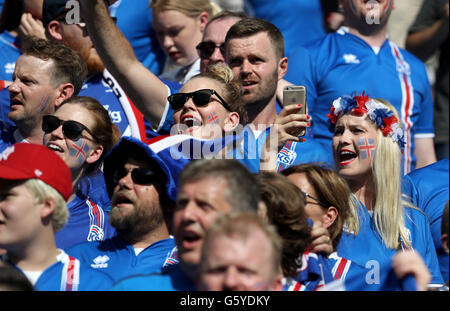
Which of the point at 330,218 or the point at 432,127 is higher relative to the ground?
the point at 432,127

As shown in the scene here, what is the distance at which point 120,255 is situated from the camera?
5.10 metres

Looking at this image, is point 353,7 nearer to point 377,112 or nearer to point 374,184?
point 377,112

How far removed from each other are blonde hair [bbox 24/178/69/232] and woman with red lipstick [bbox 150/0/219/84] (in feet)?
10.8

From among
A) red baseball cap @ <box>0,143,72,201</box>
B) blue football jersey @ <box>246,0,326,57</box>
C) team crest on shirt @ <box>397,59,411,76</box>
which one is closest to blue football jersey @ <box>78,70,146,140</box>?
red baseball cap @ <box>0,143,72,201</box>

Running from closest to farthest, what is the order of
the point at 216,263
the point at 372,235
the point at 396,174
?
the point at 216,263
the point at 372,235
the point at 396,174

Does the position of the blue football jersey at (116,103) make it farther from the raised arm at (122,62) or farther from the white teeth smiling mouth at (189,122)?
the white teeth smiling mouth at (189,122)

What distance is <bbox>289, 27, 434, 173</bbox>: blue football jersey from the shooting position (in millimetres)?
7328

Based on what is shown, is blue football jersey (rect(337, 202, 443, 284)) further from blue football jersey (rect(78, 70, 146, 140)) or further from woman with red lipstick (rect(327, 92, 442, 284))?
blue football jersey (rect(78, 70, 146, 140))

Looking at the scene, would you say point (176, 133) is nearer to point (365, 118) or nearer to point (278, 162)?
point (278, 162)

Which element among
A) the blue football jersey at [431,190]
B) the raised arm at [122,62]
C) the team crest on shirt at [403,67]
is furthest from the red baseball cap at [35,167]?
the team crest on shirt at [403,67]
